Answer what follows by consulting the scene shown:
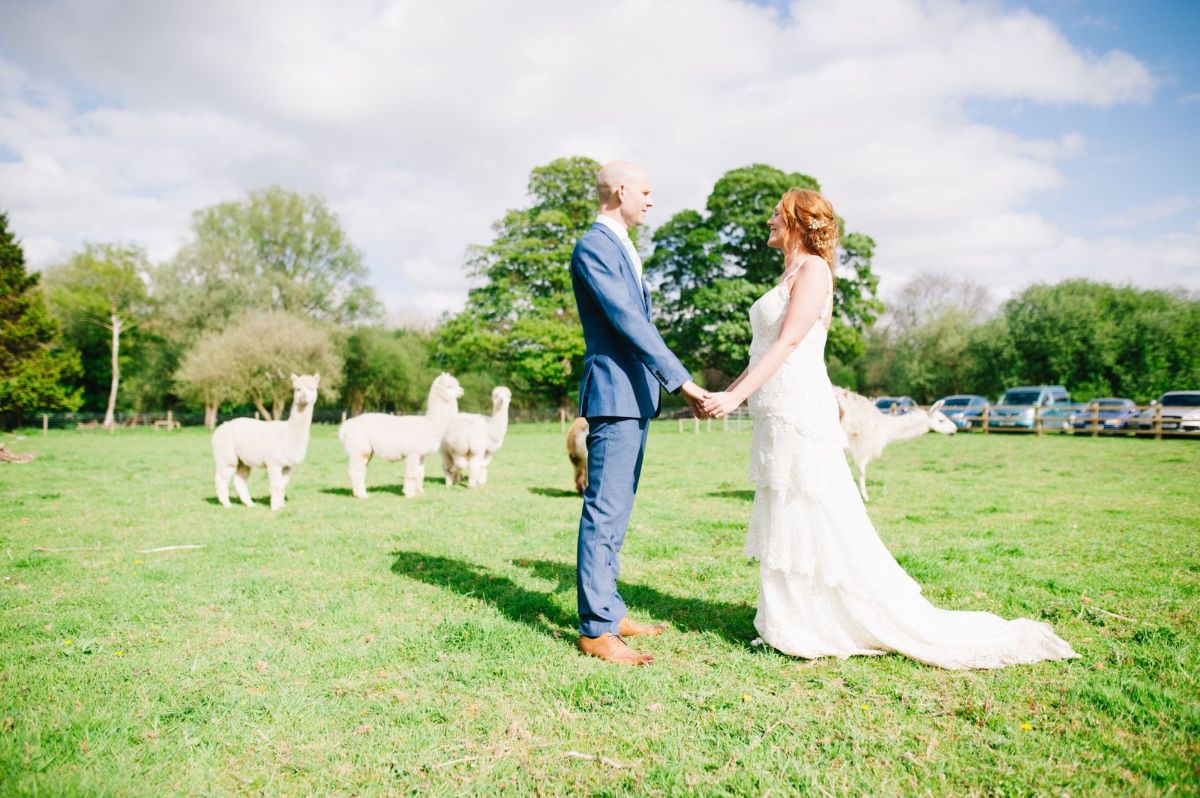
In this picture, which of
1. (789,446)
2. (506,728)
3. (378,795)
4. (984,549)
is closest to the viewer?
(378,795)

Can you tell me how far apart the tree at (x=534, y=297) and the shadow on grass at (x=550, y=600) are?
27.9m

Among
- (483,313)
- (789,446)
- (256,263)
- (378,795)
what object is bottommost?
(378,795)

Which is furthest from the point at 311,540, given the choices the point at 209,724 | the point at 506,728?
the point at 506,728

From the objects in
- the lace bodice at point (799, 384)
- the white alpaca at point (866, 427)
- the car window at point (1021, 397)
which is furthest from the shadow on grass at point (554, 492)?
the car window at point (1021, 397)

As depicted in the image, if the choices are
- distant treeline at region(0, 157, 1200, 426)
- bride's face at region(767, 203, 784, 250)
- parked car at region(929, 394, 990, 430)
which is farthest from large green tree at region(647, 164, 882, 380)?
bride's face at region(767, 203, 784, 250)

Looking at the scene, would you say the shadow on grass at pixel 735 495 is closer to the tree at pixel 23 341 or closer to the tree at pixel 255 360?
the tree at pixel 255 360

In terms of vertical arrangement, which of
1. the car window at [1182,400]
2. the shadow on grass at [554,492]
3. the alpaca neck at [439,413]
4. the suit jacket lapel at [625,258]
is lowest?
the shadow on grass at [554,492]

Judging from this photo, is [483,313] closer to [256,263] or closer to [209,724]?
[256,263]

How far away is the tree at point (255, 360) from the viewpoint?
3541cm

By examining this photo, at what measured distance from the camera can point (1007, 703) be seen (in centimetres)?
302

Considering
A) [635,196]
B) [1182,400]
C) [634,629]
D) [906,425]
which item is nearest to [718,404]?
[635,196]

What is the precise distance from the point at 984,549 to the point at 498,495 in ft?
21.7

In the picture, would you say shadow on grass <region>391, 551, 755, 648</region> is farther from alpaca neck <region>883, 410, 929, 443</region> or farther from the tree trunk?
the tree trunk

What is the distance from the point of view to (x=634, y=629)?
4016mm
